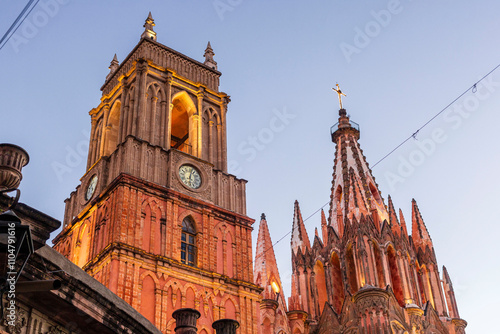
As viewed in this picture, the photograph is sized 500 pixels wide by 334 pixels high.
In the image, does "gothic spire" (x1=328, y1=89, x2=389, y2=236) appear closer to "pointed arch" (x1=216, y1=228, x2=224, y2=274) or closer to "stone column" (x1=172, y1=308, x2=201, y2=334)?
"pointed arch" (x1=216, y1=228, x2=224, y2=274)

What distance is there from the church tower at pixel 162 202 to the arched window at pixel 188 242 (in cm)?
5

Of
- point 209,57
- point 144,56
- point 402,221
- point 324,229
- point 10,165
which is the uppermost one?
point 209,57

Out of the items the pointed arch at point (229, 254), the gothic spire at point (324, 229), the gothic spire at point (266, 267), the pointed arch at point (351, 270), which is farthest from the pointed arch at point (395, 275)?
the pointed arch at point (229, 254)

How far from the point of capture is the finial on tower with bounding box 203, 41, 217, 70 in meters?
36.6

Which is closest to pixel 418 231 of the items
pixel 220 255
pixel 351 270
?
pixel 351 270

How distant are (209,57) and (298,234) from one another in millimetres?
12517

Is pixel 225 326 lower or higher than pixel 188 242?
lower

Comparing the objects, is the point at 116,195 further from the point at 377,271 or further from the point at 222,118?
the point at 377,271

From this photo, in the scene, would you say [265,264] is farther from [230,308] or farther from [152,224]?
[152,224]

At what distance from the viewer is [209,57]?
37.2 metres

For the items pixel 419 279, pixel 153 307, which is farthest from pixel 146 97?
pixel 419 279

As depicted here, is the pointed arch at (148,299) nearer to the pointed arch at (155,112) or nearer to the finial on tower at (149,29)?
the pointed arch at (155,112)

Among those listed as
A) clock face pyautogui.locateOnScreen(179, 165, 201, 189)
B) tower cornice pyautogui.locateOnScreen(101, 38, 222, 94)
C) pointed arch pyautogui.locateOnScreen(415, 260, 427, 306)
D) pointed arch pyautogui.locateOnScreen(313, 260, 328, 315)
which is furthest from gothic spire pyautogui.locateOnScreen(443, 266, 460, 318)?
tower cornice pyautogui.locateOnScreen(101, 38, 222, 94)

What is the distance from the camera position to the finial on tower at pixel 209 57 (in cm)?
3662
